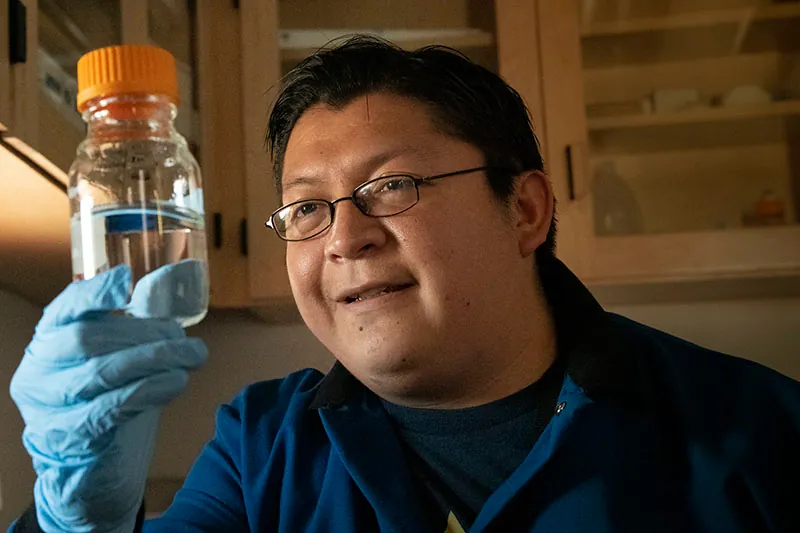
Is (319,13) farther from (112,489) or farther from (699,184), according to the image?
(112,489)

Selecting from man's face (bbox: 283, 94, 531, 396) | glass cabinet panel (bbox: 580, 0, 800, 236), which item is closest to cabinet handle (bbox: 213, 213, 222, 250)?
man's face (bbox: 283, 94, 531, 396)

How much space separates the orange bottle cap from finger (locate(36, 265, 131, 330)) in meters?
0.17

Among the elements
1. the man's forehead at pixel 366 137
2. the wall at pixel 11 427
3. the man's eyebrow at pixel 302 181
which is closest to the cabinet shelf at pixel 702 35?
the man's forehead at pixel 366 137

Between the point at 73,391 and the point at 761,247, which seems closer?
the point at 73,391

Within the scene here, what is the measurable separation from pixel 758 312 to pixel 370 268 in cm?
130

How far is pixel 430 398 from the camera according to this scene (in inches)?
35.7

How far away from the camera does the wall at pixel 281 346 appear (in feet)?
5.53

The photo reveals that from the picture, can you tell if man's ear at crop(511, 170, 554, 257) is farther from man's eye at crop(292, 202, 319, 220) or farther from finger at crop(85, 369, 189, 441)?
finger at crop(85, 369, 189, 441)

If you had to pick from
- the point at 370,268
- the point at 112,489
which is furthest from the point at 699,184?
the point at 112,489

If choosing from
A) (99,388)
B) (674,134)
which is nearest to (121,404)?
(99,388)

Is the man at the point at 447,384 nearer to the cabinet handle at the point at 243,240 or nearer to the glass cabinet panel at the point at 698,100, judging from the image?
the cabinet handle at the point at 243,240

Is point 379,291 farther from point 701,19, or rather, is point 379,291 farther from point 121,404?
point 701,19

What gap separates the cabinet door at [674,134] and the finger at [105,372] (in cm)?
94

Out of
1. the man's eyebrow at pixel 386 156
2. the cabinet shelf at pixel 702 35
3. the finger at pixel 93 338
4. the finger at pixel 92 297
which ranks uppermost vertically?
the cabinet shelf at pixel 702 35
